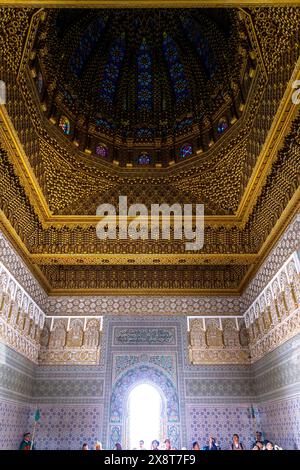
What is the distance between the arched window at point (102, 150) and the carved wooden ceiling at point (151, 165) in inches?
3.4

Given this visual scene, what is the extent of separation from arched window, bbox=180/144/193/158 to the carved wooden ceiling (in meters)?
0.10

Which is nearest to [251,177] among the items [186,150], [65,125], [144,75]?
[186,150]

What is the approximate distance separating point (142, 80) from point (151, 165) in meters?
2.73

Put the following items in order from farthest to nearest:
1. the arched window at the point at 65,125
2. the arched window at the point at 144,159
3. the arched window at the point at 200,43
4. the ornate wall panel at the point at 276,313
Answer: the arched window at the point at 144,159 < the arched window at the point at 200,43 < the arched window at the point at 65,125 < the ornate wall panel at the point at 276,313

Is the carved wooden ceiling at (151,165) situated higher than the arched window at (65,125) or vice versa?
the arched window at (65,125)

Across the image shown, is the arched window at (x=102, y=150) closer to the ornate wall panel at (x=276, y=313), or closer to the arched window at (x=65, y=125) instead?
the arched window at (x=65, y=125)

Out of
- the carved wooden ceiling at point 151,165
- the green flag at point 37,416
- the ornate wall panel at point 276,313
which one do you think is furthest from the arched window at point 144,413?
the ornate wall panel at point 276,313

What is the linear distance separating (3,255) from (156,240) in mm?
3094

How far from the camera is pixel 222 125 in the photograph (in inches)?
271

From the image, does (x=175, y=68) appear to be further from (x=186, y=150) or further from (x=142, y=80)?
(x=186, y=150)

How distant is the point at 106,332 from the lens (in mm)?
8336

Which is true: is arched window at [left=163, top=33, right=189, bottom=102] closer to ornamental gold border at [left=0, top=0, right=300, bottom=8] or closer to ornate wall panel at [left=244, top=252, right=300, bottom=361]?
ornate wall panel at [left=244, top=252, right=300, bottom=361]

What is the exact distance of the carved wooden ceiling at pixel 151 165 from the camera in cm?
500

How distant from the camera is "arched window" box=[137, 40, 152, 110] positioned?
8.70 m
